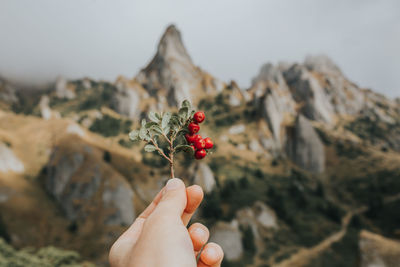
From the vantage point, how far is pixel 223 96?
99.6 m

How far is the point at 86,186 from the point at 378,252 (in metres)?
42.0

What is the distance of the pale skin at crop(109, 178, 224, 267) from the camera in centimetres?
189

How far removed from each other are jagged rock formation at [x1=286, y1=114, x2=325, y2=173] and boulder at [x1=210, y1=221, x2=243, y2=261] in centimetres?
4794

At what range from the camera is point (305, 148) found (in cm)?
7156

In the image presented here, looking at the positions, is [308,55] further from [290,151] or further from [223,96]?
[290,151]

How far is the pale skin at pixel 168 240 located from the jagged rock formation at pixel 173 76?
94.0 meters

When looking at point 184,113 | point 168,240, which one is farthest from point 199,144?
point 168,240

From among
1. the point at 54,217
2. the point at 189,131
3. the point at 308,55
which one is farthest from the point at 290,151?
the point at 308,55

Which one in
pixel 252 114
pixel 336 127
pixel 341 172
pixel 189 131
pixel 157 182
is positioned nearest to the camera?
pixel 189 131

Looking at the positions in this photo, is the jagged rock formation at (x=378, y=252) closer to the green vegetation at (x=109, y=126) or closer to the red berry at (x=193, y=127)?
the red berry at (x=193, y=127)

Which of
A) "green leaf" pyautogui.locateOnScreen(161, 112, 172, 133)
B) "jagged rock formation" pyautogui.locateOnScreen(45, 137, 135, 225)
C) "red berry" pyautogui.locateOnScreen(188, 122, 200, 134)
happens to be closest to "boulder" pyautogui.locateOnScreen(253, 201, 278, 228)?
"jagged rock formation" pyautogui.locateOnScreen(45, 137, 135, 225)

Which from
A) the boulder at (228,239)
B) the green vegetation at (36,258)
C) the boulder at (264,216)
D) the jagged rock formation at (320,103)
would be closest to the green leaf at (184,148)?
the green vegetation at (36,258)

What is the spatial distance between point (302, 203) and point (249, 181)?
41.7ft

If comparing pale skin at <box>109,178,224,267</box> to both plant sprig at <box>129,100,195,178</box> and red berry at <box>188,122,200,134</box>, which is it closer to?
plant sprig at <box>129,100,195,178</box>
